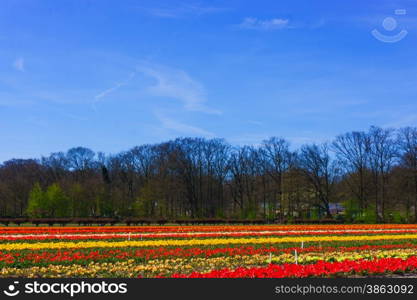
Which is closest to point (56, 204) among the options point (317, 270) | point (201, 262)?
point (201, 262)

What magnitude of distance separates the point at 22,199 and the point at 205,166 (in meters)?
28.9

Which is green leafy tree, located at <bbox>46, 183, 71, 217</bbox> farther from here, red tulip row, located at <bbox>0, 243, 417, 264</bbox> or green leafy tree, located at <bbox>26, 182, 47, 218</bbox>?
red tulip row, located at <bbox>0, 243, 417, 264</bbox>

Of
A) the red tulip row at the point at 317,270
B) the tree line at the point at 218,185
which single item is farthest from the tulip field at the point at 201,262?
the tree line at the point at 218,185

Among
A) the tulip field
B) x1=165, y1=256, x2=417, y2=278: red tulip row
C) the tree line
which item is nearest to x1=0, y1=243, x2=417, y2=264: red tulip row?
the tulip field

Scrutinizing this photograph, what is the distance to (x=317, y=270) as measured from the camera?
38.6 feet

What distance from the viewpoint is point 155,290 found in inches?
342

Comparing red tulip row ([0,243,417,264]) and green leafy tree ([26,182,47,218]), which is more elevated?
green leafy tree ([26,182,47,218])

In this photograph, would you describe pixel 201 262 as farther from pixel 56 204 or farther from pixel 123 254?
pixel 56 204

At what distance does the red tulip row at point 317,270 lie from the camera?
10.6m

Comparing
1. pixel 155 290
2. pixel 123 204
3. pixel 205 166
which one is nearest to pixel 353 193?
pixel 205 166

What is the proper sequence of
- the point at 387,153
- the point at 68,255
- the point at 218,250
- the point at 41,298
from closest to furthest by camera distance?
the point at 41,298
the point at 68,255
the point at 218,250
the point at 387,153

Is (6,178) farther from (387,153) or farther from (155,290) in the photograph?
(155,290)

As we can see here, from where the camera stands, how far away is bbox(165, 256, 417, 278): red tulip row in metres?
10.6

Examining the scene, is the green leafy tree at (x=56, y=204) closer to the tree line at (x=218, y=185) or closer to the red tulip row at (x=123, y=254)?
the tree line at (x=218, y=185)
